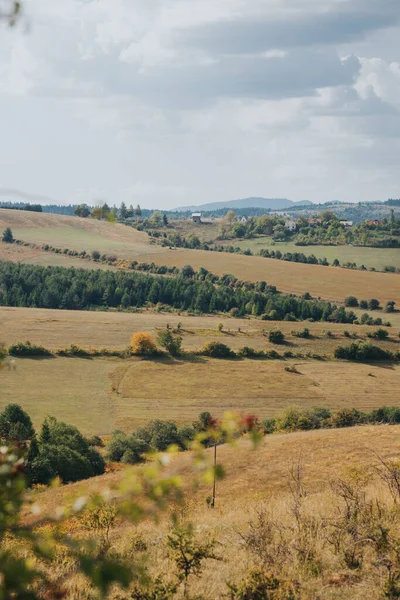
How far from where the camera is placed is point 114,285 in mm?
128125

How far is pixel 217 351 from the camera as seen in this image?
273 feet

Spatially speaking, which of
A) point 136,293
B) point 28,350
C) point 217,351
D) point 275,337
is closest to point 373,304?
point 275,337

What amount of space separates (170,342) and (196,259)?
7569cm

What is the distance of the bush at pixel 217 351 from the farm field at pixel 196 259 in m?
42.5

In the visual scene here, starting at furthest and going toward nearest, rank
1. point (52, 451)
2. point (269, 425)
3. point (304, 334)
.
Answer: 1. point (304, 334)
2. point (269, 425)
3. point (52, 451)

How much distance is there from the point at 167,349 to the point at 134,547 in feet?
229

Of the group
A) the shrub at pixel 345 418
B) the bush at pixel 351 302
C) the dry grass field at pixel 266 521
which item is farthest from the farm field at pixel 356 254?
the dry grass field at pixel 266 521

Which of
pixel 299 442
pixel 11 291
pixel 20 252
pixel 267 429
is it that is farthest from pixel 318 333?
pixel 20 252

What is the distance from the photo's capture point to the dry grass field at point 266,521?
11164 mm

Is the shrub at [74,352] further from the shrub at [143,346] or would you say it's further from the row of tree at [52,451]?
the row of tree at [52,451]

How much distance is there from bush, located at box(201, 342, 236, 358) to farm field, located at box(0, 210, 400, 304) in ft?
139

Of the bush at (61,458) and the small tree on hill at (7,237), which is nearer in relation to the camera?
the bush at (61,458)

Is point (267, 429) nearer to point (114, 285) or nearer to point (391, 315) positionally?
point (391, 315)

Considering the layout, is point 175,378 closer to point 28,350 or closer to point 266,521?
point 28,350
